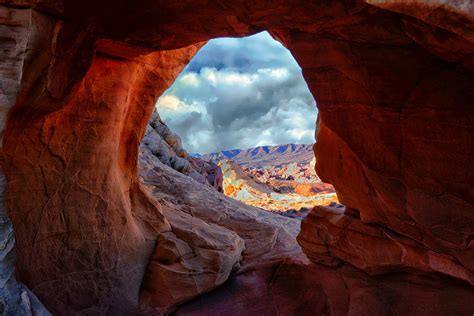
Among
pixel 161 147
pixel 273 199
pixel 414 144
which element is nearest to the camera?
pixel 414 144

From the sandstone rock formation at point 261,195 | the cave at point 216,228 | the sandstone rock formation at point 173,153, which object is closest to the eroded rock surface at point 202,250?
the cave at point 216,228

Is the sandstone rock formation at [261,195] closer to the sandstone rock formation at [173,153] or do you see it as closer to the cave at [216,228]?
the sandstone rock formation at [173,153]

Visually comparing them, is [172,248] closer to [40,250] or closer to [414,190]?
[40,250]

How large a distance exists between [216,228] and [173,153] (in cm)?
1170

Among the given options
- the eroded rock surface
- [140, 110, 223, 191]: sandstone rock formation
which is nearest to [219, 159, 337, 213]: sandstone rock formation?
[140, 110, 223, 191]: sandstone rock formation

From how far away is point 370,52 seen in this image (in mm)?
4484

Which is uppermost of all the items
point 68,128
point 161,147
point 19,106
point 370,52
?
point 370,52

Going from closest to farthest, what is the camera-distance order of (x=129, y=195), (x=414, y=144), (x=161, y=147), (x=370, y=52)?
(x=370, y=52) → (x=414, y=144) → (x=129, y=195) → (x=161, y=147)

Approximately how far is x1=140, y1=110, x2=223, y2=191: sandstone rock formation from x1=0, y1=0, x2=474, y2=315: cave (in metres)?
10.1

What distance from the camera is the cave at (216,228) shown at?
13.6 ft

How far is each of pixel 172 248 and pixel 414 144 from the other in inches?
230

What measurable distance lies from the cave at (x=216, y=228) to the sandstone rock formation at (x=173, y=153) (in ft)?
33.2

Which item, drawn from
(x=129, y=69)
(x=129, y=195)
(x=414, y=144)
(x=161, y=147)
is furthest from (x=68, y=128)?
(x=161, y=147)

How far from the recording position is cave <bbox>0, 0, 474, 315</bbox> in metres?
4.16
